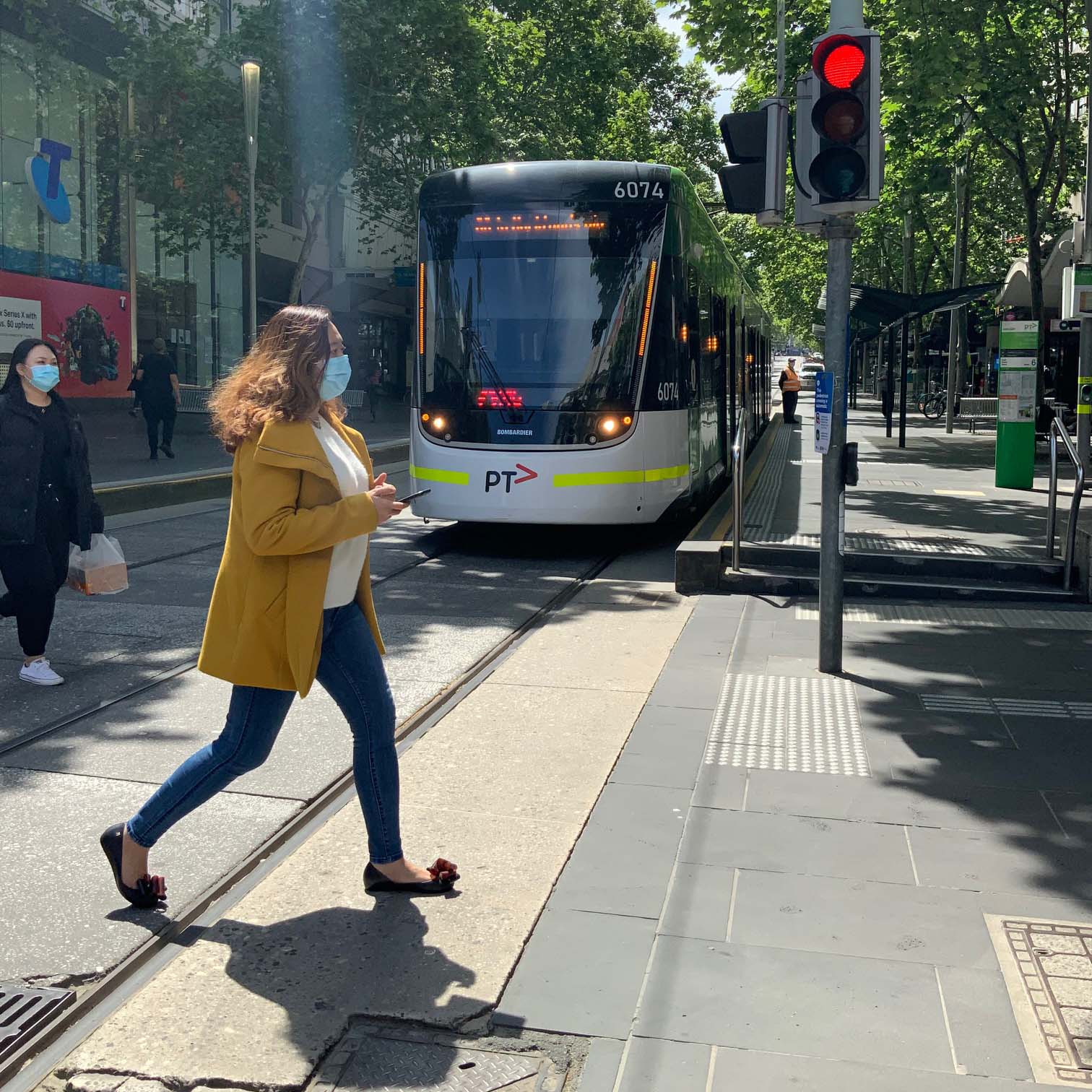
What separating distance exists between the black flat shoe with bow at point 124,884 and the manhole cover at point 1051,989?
231 centimetres

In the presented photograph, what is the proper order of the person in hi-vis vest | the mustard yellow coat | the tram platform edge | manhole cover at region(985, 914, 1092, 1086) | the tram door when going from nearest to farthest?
manhole cover at region(985, 914, 1092, 1086) < the mustard yellow coat < the tram platform edge < the tram door < the person in hi-vis vest

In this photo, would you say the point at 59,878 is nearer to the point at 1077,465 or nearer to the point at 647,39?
the point at 1077,465

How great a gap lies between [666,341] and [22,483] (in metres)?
6.00

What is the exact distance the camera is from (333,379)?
12.0 feet

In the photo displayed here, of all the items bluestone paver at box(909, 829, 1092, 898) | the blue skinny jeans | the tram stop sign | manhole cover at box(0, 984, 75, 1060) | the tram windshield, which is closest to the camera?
manhole cover at box(0, 984, 75, 1060)

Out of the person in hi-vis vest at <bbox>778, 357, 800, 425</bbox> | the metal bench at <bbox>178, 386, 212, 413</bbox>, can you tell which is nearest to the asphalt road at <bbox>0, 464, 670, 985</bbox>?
the metal bench at <bbox>178, 386, 212, 413</bbox>

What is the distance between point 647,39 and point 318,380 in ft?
160

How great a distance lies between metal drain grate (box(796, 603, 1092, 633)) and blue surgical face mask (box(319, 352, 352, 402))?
5.11m

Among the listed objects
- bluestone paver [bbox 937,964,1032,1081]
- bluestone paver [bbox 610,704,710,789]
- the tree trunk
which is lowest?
bluestone paver [bbox 937,964,1032,1081]

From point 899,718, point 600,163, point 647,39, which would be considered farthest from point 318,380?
point 647,39

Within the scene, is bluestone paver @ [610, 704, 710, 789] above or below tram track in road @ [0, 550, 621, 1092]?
above

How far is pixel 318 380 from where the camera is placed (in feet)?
11.8

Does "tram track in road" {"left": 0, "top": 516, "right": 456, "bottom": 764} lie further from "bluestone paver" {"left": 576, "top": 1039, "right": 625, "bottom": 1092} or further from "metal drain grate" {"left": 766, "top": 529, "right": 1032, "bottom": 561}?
"metal drain grate" {"left": 766, "top": 529, "right": 1032, "bottom": 561}

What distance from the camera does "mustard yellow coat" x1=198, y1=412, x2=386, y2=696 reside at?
3.49 m
